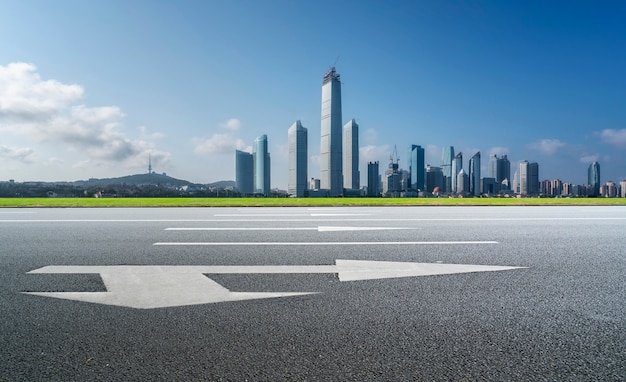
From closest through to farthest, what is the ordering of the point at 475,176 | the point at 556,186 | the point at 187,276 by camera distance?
the point at 187,276, the point at 556,186, the point at 475,176

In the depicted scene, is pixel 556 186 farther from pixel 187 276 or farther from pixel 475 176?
pixel 187 276

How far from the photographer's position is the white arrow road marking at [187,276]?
344cm

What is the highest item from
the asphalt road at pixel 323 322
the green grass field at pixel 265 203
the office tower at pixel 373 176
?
the office tower at pixel 373 176

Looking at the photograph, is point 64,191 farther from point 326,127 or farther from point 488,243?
point 326,127

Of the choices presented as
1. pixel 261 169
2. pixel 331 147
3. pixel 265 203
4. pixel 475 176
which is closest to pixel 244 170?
pixel 261 169

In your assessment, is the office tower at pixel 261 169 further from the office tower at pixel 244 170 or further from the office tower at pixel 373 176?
the office tower at pixel 373 176

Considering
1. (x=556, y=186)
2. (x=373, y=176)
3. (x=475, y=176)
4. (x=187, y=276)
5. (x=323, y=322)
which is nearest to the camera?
(x=323, y=322)

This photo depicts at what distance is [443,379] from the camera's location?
2.04 metres

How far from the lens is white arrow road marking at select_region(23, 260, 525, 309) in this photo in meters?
3.44

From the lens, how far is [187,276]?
425 centimetres

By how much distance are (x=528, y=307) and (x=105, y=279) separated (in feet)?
16.4

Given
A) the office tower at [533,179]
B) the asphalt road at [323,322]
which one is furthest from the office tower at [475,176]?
the asphalt road at [323,322]

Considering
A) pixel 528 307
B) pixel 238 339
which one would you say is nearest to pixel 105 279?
pixel 238 339

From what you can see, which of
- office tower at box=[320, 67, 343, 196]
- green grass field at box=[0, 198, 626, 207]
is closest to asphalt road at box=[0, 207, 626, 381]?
green grass field at box=[0, 198, 626, 207]
